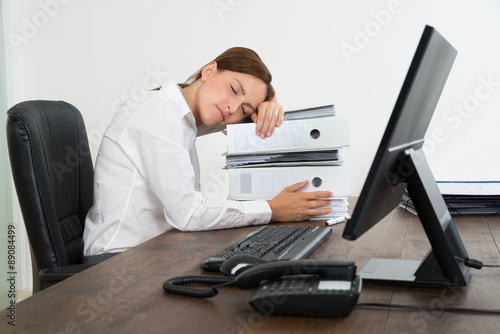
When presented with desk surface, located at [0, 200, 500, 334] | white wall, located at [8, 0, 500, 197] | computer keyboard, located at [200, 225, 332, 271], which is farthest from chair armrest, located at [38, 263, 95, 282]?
white wall, located at [8, 0, 500, 197]

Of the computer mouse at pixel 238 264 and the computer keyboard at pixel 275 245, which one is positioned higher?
the computer mouse at pixel 238 264

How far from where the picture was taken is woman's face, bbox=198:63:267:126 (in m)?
1.61

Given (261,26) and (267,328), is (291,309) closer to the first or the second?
(267,328)

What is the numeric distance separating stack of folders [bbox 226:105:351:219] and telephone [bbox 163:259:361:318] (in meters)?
0.81

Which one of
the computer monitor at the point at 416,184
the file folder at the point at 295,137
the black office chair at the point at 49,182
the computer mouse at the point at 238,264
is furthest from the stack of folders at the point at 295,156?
the computer mouse at the point at 238,264

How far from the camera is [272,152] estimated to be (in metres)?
1.58

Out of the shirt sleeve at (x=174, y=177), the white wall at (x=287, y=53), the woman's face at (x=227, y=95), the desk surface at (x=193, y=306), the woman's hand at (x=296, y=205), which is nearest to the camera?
the desk surface at (x=193, y=306)

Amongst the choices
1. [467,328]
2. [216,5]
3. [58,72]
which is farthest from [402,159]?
[58,72]

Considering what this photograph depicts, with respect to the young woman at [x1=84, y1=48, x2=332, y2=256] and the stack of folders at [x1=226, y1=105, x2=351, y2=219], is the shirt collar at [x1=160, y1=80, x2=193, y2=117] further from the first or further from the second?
the stack of folders at [x1=226, y1=105, x2=351, y2=219]

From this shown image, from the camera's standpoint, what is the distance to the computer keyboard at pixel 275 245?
95 centimetres

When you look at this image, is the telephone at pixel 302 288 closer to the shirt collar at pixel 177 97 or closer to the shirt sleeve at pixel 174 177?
the shirt sleeve at pixel 174 177

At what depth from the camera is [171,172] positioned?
4.55 ft

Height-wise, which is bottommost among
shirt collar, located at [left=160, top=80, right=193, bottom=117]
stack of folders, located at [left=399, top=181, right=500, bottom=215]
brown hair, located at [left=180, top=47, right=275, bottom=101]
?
stack of folders, located at [left=399, top=181, right=500, bottom=215]

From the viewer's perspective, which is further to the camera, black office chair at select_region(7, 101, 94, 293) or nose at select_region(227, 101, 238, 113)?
nose at select_region(227, 101, 238, 113)
